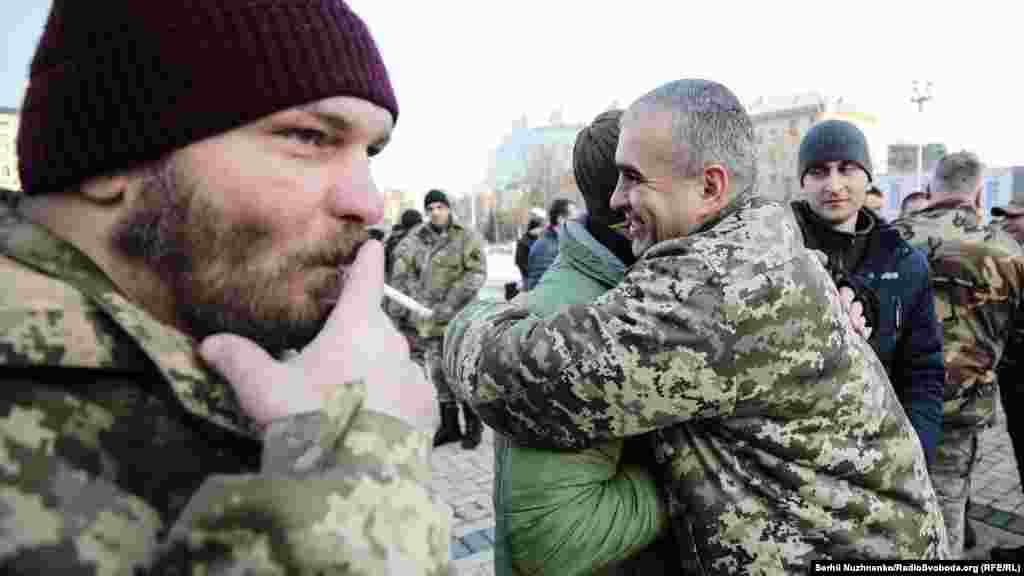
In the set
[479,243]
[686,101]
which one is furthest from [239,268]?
[479,243]

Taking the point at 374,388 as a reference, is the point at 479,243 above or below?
below

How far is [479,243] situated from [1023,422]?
4.72m

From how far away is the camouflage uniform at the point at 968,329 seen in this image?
3.53 metres

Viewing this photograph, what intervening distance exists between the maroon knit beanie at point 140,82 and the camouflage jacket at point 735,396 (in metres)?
0.75

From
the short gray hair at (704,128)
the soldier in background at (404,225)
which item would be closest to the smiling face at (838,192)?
the short gray hair at (704,128)

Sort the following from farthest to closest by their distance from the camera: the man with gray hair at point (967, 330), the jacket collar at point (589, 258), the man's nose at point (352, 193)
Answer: the man with gray hair at point (967, 330) < the jacket collar at point (589, 258) < the man's nose at point (352, 193)

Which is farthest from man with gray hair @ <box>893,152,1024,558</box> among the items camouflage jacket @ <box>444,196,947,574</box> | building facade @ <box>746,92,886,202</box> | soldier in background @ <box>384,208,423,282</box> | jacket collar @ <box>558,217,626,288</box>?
building facade @ <box>746,92,886,202</box>

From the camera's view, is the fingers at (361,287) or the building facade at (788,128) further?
the building facade at (788,128)

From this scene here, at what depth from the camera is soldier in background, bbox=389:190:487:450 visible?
6.19 m

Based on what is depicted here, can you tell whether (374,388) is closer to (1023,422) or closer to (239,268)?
(239,268)

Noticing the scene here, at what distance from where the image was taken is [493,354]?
1.41 metres

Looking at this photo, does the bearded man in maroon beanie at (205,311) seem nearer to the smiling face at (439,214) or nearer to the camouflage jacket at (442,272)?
the camouflage jacket at (442,272)

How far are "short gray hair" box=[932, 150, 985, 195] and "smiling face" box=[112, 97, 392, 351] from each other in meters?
4.28

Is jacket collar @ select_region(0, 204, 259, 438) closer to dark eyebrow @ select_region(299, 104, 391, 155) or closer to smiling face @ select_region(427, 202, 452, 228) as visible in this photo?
dark eyebrow @ select_region(299, 104, 391, 155)
